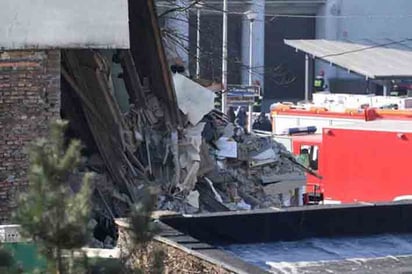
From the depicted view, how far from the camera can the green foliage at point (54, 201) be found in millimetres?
3416

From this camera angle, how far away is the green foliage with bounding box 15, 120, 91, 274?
3416mm

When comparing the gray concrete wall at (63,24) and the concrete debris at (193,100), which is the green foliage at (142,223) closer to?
the gray concrete wall at (63,24)

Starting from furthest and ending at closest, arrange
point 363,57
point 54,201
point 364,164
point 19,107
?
1. point 363,57
2. point 364,164
3. point 19,107
4. point 54,201

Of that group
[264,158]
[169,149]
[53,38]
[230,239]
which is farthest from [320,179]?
[230,239]

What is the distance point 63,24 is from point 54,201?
903 centimetres

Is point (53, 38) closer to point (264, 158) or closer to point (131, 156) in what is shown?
point (131, 156)

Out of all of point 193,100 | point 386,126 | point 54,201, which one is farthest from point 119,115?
point 54,201

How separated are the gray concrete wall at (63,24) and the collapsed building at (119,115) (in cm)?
1

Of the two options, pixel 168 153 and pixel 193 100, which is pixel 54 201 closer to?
pixel 168 153

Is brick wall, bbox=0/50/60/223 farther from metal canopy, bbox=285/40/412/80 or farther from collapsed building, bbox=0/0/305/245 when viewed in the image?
metal canopy, bbox=285/40/412/80

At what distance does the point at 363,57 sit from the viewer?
48.4m

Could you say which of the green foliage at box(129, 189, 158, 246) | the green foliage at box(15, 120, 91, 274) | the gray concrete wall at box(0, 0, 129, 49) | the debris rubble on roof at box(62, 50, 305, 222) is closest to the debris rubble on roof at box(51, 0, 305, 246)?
the debris rubble on roof at box(62, 50, 305, 222)

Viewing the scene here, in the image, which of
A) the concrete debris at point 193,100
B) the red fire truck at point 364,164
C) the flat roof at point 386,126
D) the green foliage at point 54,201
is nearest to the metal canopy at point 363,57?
the flat roof at point 386,126

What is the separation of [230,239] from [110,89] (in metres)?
5.50
